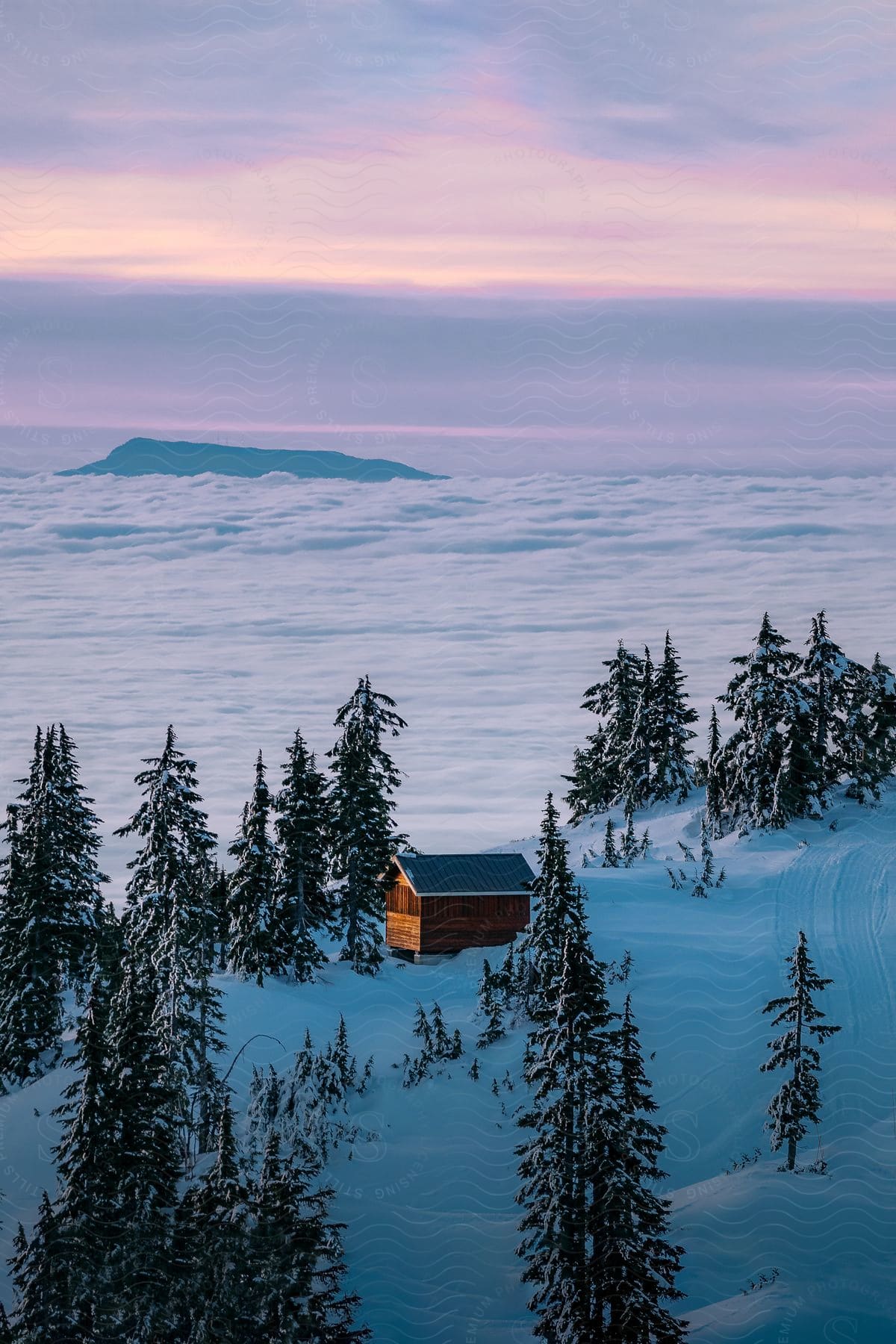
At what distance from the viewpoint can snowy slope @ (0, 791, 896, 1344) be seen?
37562 millimetres

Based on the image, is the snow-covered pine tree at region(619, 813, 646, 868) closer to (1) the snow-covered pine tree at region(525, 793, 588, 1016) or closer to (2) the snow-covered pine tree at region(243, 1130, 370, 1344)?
(1) the snow-covered pine tree at region(525, 793, 588, 1016)

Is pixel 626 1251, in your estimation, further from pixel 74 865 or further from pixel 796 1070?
pixel 74 865

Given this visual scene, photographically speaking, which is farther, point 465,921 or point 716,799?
point 716,799

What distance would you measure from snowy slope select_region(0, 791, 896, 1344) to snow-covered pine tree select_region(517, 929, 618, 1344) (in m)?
4.32

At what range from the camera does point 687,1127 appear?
44.4 meters

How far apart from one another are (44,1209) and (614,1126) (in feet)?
39.2

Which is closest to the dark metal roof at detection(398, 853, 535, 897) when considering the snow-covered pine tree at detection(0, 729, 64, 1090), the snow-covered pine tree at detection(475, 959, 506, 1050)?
the snow-covered pine tree at detection(475, 959, 506, 1050)

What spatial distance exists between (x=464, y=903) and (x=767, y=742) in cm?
1836

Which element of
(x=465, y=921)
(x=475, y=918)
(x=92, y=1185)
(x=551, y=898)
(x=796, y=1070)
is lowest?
(x=92, y=1185)

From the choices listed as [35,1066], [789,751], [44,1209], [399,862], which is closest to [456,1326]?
[44,1209]

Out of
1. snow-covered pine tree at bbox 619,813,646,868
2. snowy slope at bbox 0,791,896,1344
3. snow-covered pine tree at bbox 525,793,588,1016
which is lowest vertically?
snowy slope at bbox 0,791,896,1344

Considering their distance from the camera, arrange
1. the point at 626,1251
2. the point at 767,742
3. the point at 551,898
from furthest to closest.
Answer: the point at 767,742, the point at 551,898, the point at 626,1251

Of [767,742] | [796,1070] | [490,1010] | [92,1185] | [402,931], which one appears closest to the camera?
[92,1185]

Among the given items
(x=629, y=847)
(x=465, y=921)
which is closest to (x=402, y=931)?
(x=465, y=921)
